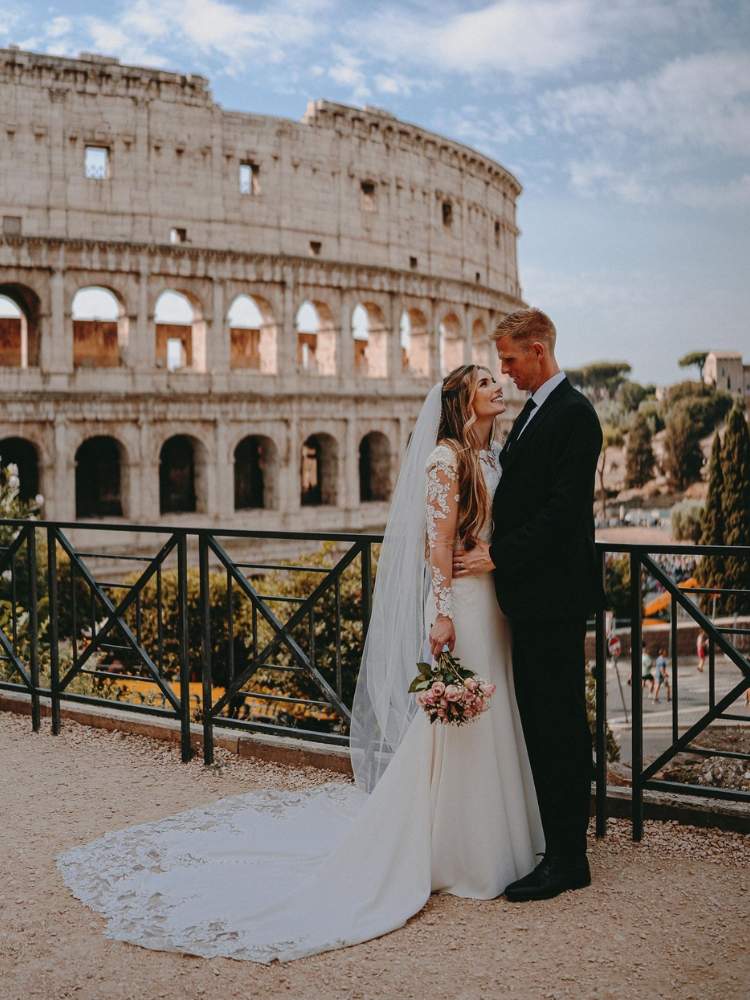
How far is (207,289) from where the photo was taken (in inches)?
1061

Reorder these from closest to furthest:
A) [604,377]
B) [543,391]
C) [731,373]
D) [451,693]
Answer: [451,693] < [543,391] < [731,373] < [604,377]

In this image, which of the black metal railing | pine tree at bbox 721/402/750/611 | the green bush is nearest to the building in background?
the green bush

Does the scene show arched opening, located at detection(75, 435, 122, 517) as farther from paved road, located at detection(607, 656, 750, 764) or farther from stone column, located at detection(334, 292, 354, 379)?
paved road, located at detection(607, 656, 750, 764)

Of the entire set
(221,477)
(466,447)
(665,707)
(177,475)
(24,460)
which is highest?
(24,460)

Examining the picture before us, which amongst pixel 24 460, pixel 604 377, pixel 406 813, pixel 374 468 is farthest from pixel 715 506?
pixel 604 377

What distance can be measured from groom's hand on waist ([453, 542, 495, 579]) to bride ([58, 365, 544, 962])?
29 millimetres

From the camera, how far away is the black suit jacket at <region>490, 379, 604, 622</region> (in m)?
3.45

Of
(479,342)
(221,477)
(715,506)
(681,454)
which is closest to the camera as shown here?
(221,477)

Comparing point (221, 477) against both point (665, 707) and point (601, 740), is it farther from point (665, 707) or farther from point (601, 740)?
point (601, 740)

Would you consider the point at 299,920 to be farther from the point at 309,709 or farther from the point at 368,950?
the point at 309,709

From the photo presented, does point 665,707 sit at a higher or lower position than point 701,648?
lower

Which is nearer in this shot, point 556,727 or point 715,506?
point 556,727

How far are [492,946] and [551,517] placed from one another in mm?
1341

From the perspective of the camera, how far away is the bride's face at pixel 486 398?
358 centimetres
